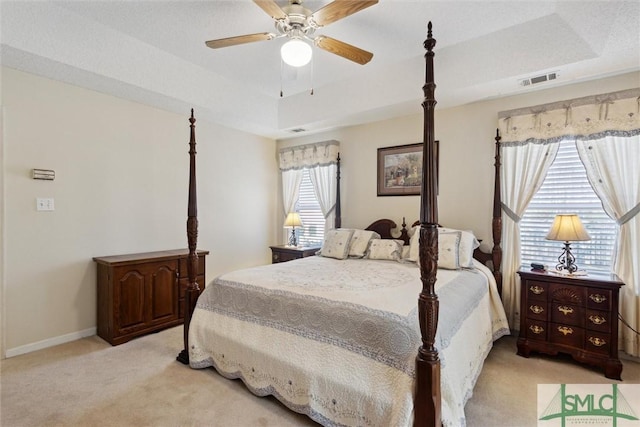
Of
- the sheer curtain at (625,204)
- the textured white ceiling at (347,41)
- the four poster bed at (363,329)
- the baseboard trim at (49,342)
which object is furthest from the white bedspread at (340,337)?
the textured white ceiling at (347,41)

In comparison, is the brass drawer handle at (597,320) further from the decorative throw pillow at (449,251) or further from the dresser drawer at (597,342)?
the decorative throw pillow at (449,251)

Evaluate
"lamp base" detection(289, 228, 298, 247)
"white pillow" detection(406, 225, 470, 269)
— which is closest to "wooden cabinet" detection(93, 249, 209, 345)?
"lamp base" detection(289, 228, 298, 247)

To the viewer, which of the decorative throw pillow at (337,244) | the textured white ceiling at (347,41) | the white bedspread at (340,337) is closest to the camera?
the white bedspread at (340,337)

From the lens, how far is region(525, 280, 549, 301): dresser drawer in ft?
8.94

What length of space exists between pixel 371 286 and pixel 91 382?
2215 mm

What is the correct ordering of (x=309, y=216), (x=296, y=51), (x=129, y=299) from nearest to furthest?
(x=296, y=51)
(x=129, y=299)
(x=309, y=216)

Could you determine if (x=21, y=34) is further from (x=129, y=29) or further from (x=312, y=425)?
(x=312, y=425)

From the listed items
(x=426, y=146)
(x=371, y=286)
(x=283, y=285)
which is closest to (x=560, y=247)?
(x=371, y=286)

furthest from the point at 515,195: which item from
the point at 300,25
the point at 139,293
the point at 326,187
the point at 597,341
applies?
the point at 139,293

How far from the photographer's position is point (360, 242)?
376 centimetres

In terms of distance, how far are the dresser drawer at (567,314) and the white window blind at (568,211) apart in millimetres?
536

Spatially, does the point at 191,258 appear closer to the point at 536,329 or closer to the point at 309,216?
the point at 309,216

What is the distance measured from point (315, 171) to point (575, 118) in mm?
3095

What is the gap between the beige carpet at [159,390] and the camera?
1935mm
